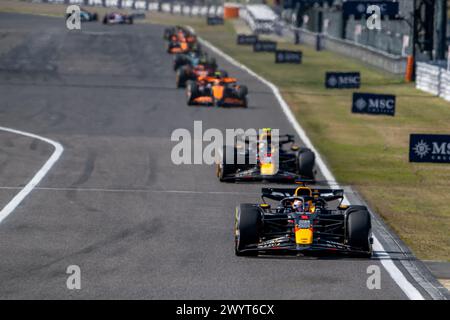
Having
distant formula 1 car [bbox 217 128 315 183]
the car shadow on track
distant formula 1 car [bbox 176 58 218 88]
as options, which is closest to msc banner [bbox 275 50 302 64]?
distant formula 1 car [bbox 176 58 218 88]

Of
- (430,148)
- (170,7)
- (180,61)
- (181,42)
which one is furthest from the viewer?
(170,7)

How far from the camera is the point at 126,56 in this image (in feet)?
202

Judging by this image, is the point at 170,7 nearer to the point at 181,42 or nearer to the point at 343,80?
the point at 181,42

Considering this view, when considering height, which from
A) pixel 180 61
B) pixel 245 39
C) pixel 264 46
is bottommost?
pixel 245 39

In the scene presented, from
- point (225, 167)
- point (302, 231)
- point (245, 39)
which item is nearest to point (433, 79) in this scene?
point (225, 167)

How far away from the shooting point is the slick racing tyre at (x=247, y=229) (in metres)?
15.3

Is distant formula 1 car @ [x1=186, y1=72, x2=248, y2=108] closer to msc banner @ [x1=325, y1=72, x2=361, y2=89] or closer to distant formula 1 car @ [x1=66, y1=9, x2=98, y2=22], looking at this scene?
msc banner @ [x1=325, y1=72, x2=361, y2=89]

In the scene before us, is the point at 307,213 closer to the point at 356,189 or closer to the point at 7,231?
the point at 7,231

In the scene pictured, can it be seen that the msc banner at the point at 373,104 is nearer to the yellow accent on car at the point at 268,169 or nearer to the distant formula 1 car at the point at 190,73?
the yellow accent on car at the point at 268,169

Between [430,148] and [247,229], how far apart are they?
622 cm

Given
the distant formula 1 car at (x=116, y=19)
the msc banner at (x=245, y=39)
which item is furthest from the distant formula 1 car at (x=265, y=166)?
the distant formula 1 car at (x=116, y=19)

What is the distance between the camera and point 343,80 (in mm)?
40531

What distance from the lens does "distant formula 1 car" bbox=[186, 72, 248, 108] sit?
1474 inches

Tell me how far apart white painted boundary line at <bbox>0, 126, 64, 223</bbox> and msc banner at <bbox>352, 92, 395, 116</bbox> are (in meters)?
8.85
